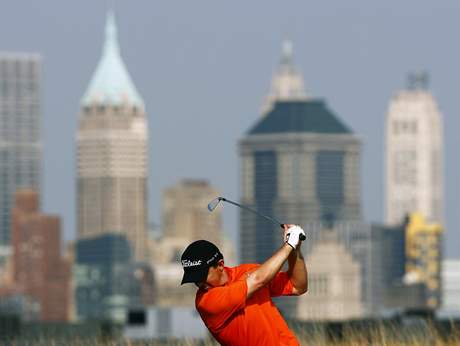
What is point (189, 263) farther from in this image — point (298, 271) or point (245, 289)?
point (298, 271)

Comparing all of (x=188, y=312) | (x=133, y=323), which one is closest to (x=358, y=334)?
(x=133, y=323)

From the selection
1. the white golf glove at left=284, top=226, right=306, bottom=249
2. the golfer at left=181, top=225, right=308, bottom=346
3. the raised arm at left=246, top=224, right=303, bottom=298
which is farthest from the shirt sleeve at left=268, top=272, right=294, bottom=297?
the white golf glove at left=284, top=226, right=306, bottom=249

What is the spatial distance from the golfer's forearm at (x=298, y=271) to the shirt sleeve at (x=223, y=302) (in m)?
0.35

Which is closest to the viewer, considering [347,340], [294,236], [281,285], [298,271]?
[294,236]

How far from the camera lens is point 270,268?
16375mm

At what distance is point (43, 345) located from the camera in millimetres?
27281

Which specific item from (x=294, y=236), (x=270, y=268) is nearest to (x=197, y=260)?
(x=270, y=268)

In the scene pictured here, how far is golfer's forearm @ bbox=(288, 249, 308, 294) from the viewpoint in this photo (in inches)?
650

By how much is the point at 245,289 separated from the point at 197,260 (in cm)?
39

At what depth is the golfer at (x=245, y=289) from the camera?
16406 mm

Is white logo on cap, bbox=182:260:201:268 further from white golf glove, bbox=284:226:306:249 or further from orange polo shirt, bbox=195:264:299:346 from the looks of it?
white golf glove, bbox=284:226:306:249

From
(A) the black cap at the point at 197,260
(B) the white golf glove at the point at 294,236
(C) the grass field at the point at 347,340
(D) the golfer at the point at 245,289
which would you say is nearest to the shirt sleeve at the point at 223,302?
(D) the golfer at the point at 245,289

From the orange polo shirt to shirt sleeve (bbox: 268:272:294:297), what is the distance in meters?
0.02

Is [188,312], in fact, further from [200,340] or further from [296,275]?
[296,275]
